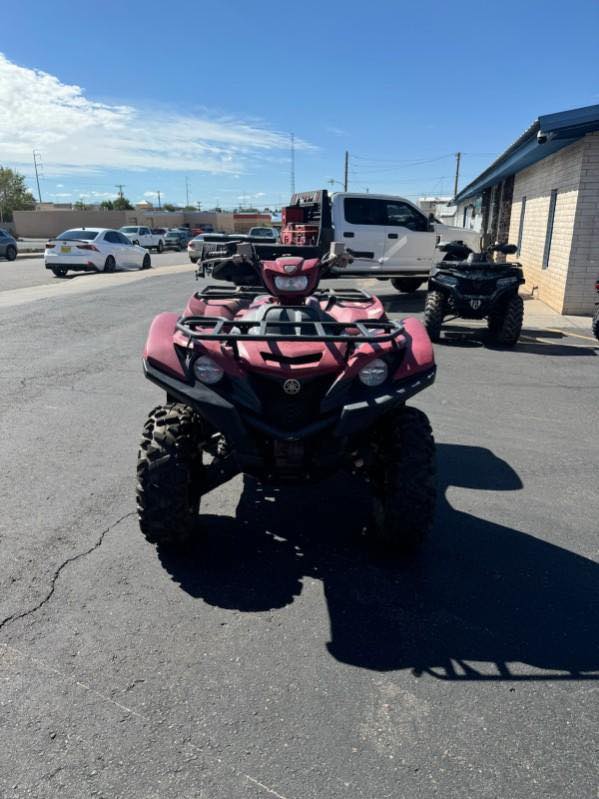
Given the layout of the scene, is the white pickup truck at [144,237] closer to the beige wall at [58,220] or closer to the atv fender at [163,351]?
the beige wall at [58,220]

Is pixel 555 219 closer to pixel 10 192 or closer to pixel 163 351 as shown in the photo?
pixel 163 351

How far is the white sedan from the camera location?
2014cm

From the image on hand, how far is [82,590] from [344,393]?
5.27 ft

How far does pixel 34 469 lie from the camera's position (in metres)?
4.49

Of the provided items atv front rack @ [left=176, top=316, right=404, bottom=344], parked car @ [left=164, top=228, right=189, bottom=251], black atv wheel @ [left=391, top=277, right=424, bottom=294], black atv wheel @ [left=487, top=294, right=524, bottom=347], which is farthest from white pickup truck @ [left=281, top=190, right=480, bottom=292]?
parked car @ [left=164, top=228, right=189, bottom=251]

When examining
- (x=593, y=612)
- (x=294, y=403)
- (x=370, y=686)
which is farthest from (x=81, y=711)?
(x=593, y=612)

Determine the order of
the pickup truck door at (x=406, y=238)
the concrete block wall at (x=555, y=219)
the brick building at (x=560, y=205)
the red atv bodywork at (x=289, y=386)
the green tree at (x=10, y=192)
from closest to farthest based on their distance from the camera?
the red atv bodywork at (x=289, y=386) → the brick building at (x=560, y=205) → the concrete block wall at (x=555, y=219) → the pickup truck door at (x=406, y=238) → the green tree at (x=10, y=192)

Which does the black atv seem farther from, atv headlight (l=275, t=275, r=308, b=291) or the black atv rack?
atv headlight (l=275, t=275, r=308, b=291)

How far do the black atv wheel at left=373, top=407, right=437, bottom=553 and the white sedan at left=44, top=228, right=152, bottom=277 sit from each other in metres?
19.2

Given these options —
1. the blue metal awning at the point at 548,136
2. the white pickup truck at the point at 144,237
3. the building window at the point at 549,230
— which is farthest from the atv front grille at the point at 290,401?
the white pickup truck at the point at 144,237

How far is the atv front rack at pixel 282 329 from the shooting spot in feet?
9.98

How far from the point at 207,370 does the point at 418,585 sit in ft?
4.97

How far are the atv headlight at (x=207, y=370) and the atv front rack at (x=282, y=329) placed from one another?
112 mm

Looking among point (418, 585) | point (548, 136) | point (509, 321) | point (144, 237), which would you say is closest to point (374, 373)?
point (418, 585)
